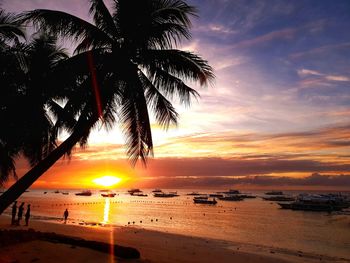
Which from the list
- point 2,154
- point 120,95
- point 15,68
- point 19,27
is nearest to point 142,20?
point 120,95

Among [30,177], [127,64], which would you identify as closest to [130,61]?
[127,64]

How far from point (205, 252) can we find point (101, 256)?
13.2 meters

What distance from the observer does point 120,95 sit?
10633 mm

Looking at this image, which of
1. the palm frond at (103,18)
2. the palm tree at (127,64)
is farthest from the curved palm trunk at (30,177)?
the palm frond at (103,18)

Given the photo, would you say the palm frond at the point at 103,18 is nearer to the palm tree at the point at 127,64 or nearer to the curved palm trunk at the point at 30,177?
the palm tree at the point at 127,64

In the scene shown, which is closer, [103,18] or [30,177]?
[30,177]

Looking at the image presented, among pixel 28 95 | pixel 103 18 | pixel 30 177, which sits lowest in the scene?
pixel 30 177

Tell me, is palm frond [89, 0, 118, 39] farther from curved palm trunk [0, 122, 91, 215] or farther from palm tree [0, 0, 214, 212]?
curved palm trunk [0, 122, 91, 215]

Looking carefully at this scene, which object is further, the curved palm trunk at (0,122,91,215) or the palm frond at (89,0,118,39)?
the palm frond at (89,0,118,39)

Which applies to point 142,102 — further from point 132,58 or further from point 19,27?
point 19,27

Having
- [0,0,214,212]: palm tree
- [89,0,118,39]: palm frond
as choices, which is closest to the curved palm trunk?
[0,0,214,212]: palm tree

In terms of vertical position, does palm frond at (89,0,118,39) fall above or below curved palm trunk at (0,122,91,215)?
above

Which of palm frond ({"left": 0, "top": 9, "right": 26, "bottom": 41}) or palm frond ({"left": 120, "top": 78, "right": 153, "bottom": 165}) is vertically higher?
palm frond ({"left": 0, "top": 9, "right": 26, "bottom": 41})

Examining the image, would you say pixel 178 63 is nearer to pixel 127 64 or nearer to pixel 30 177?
pixel 127 64
